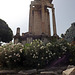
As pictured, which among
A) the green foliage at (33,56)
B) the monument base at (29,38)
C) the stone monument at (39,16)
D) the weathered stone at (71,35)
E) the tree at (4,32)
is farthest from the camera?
the weathered stone at (71,35)

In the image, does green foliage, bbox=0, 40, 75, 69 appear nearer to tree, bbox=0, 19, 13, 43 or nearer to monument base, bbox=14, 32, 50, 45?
monument base, bbox=14, 32, 50, 45

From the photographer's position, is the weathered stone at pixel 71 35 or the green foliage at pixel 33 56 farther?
the weathered stone at pixel 71 35

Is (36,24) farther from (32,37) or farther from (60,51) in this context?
(60,51)

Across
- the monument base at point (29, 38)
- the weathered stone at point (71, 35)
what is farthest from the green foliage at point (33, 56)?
the weathered stone at point (71, 35)

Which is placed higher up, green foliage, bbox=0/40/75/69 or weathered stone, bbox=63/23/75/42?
weathered stone, bbox=63/23/75/42

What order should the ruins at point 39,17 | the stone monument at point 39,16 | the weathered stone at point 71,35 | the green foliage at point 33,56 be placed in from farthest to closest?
the weathered stone at point 71,35
the stone monument at point 39,16
the ruins at point 39,17
the green foliage at point 33,56

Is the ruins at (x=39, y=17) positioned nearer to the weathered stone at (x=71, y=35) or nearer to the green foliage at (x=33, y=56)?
the weathered stone at (x=71, y=35)

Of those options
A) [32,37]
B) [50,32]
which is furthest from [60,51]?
[50,32]

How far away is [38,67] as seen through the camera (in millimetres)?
5051

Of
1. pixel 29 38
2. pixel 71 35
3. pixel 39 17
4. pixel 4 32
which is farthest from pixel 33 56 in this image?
pixel 71 35

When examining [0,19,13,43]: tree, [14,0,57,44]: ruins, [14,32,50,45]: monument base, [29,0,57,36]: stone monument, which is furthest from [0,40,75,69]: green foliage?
[0,19,13,43]: tree

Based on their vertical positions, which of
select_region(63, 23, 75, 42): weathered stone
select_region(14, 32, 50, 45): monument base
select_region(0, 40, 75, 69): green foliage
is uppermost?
select_region(63, 23, 75, 42): weathered stone

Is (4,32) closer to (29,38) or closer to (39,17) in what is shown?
(39,17)

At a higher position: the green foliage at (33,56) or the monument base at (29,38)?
the monument base at (29,38)
